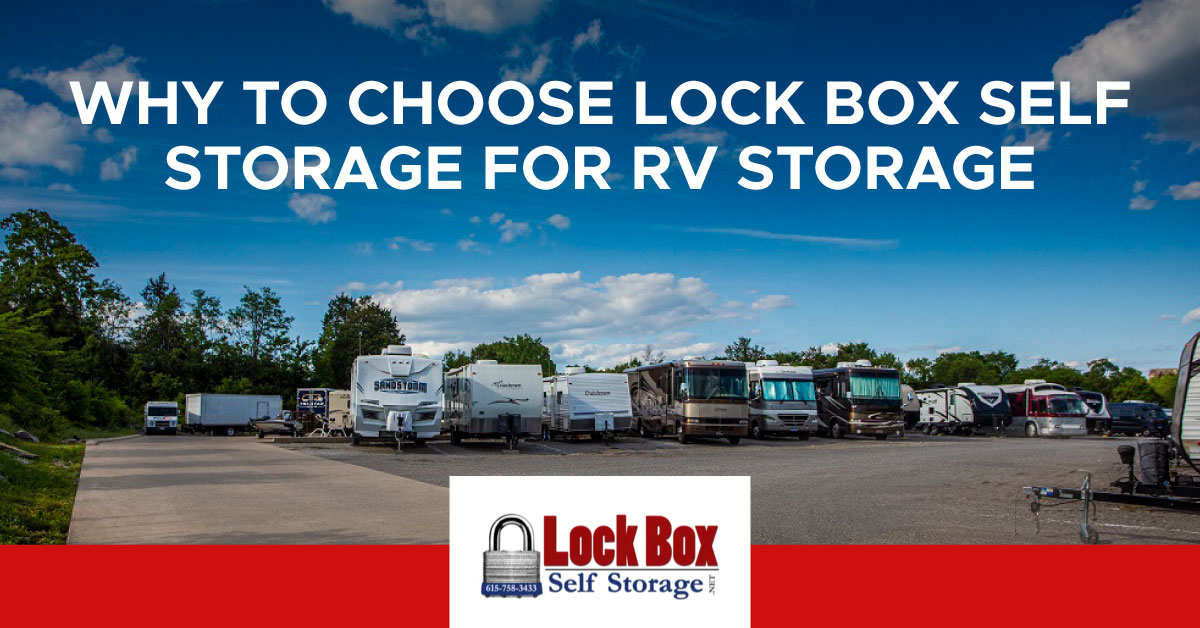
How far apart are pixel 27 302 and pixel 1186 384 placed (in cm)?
5910

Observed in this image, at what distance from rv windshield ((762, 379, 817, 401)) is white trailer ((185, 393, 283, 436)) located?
34.4 metres

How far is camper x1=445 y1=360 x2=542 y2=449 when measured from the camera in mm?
29172

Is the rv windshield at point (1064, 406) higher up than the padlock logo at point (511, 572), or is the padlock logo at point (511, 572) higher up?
the padlock logo at point (511, 572)

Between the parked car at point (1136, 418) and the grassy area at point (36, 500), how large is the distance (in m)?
50.7

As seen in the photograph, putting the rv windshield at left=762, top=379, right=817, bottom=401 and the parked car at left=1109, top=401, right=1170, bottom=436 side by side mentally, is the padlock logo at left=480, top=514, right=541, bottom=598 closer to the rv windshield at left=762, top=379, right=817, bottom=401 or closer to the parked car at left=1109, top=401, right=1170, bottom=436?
the rv windshield at left=762, top=379, right=817, bottom=401

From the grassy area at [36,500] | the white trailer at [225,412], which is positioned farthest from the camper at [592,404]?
the white trailer at [225,412]

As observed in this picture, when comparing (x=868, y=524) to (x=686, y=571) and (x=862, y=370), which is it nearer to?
(x=686, y=571)

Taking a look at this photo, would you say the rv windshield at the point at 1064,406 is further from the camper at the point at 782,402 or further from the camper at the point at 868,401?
the camper at the point at 782,402

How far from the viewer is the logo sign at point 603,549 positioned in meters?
3.25

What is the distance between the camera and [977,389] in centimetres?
4556

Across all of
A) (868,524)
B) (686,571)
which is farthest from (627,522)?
(868,524)

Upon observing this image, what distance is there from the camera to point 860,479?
1581 cm

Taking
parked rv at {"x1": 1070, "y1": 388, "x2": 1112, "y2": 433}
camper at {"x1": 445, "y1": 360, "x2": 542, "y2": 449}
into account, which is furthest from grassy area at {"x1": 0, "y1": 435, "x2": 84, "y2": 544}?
parked rv at {"x1": 1070, "y1": 388, "x2": 1112, "y2": 433}

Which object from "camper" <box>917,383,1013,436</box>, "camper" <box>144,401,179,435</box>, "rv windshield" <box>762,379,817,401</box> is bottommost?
"camper" <box>144,401,179,435</box>
